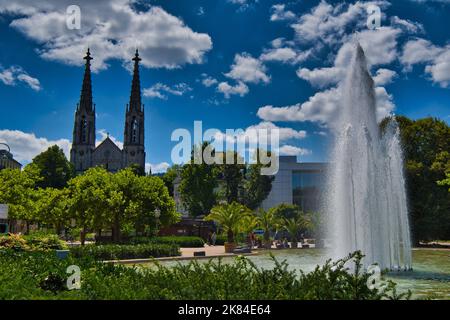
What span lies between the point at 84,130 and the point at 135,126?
45.6ft

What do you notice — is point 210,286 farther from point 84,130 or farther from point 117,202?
point 84,130

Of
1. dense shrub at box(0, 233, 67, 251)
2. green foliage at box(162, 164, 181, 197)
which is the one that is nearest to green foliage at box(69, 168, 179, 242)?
dense shrub at box(0, 233, 67, 251)

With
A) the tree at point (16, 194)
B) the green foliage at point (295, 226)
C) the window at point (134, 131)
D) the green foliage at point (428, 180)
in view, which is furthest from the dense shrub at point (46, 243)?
the window at point (134, 131)

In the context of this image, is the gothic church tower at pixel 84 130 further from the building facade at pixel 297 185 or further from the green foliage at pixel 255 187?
the green foliage at pixel 255 187

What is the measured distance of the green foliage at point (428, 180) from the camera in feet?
133

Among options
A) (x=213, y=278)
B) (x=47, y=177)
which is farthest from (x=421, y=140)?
(x=47, y=177)

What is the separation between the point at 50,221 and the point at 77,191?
360 inches

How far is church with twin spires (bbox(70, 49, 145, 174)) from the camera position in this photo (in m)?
125

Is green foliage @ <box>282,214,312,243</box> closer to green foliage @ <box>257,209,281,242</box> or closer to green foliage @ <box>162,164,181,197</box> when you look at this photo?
green foliage @ <box>257,209,281,242</box>

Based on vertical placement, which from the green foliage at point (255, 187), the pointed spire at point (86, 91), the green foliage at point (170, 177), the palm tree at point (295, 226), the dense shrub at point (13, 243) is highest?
the pointed spire at point (86, 91)

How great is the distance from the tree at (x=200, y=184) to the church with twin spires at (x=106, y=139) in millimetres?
61992

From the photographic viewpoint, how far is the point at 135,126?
129750mm

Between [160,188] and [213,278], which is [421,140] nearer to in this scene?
[160,188]

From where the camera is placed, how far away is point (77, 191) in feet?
105
